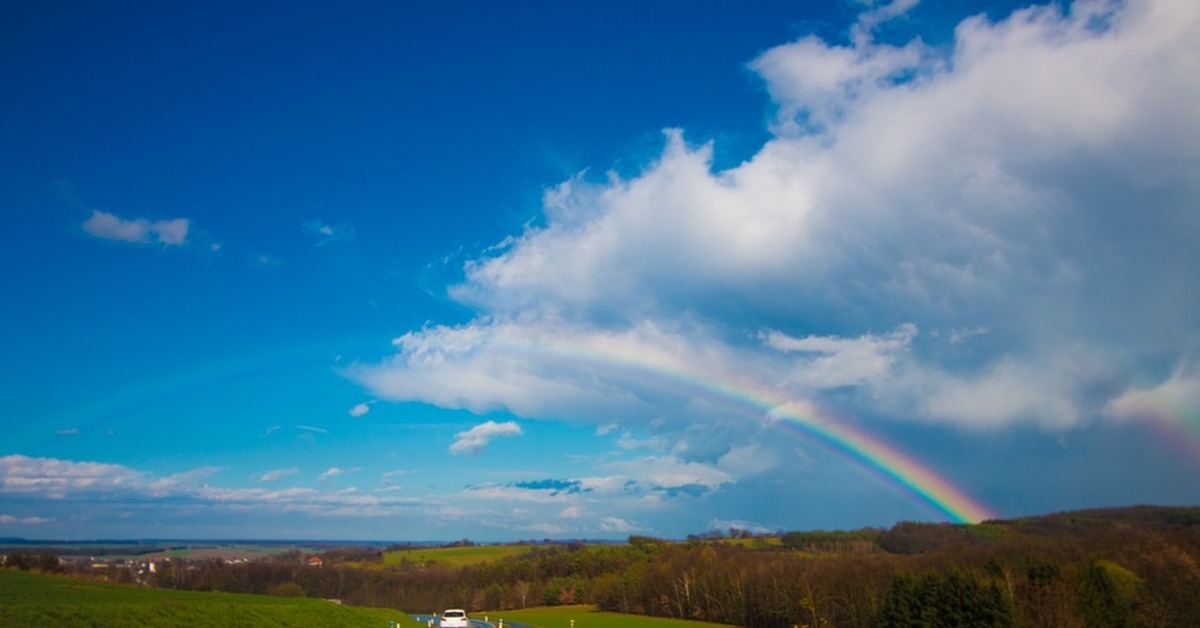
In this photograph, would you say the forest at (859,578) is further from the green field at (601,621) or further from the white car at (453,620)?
the white car at (453,620)

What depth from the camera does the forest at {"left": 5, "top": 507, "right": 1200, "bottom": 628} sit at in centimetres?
8269

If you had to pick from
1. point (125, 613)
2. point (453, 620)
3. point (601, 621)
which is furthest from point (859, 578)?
point (125, 613)

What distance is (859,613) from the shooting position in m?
108

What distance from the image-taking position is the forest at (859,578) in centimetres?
8269

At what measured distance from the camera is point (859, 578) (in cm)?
11019

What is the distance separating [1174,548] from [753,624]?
60214 mm

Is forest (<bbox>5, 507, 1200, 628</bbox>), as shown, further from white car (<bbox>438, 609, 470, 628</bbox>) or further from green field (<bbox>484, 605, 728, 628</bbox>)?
white car (<bbox>438, 609, 470, 628</bbox>)

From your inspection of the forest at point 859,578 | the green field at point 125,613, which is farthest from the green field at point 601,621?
the green field at point 125,613

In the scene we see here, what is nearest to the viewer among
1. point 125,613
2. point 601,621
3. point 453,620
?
point 125,613

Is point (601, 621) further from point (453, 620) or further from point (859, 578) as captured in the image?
point (453, 620)

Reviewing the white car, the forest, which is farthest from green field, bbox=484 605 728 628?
the white car

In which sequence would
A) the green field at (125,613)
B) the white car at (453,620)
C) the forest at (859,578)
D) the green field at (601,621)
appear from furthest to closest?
the green field at (601,621)
the forest at (859,578)
the white car at (453,620)
the green field at (125,613)

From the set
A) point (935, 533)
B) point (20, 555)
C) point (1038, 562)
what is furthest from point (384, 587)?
point (1038, 562)

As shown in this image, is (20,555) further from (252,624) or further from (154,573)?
(252,624)
